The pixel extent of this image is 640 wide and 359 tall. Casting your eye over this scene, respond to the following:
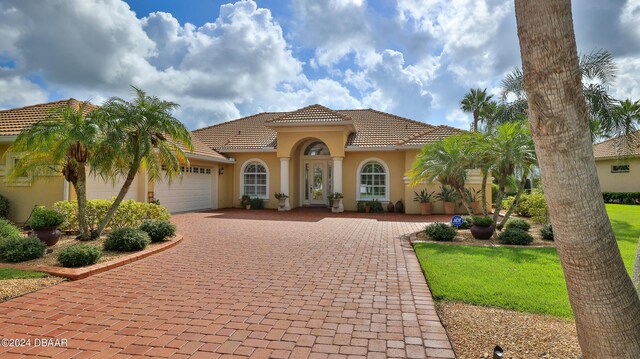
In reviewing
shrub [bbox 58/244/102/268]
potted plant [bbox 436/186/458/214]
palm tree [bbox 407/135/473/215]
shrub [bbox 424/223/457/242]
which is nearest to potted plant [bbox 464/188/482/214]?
potted plant [bbox 436/186/458/214]

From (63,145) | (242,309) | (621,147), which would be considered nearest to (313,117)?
(63,145)

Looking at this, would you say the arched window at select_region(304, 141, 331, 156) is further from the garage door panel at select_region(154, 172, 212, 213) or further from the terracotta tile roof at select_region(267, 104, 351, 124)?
the garage door panel at select_region(154, 172, 212, 213)

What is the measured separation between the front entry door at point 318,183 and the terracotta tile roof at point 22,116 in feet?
39.4

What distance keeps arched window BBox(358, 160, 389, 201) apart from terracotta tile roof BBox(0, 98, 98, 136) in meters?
13.5

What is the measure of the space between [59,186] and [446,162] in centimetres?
1380

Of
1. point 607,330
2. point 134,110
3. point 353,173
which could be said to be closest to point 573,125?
point 607,330

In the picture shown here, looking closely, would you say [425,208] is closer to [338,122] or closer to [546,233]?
[338,122]

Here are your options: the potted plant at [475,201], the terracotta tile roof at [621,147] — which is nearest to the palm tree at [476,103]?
the terracotta tile roof at [621,147]

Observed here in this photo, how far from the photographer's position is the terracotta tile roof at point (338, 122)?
18.6 meters

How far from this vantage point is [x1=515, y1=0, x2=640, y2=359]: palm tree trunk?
2.22 metres

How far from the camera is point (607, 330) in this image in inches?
89.4

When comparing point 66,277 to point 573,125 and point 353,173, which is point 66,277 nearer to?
point 573,125

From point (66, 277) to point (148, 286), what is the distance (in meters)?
1.74

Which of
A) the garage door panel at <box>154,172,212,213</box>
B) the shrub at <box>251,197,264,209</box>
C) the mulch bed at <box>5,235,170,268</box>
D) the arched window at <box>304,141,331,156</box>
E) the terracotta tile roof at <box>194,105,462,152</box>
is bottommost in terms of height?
the mulch bed at <box>5,235,170,268</box>
